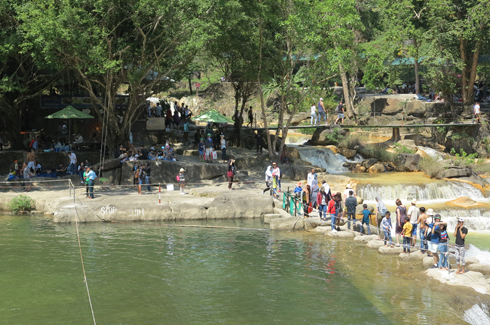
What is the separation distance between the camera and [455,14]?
124ft

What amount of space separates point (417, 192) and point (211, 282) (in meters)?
16.0

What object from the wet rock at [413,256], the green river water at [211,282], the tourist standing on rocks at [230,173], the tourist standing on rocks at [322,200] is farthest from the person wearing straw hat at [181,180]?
the wet rock at [413,256]

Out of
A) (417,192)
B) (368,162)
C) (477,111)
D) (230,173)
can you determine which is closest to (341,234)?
(230,173)

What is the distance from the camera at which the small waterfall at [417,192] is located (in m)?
26.7

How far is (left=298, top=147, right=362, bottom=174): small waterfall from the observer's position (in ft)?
115

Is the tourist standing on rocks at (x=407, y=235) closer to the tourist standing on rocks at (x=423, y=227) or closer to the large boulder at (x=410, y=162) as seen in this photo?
the tourist standing on rocks at (x=423, y=227)

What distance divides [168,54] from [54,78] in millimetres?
7077

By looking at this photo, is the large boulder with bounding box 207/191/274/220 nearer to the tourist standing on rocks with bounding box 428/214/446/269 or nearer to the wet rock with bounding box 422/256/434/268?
the wet rock with bounding box 422/256/434/268

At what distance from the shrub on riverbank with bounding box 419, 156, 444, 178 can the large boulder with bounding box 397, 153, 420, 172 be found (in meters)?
0.37

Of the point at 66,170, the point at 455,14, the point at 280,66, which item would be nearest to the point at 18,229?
the point at 66,170

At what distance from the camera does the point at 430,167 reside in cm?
3066

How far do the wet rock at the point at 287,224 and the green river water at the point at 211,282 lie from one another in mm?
733

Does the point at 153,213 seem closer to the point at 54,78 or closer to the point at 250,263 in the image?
the point at 250,263

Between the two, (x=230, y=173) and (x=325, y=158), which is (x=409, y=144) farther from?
(x=230, y=173)
